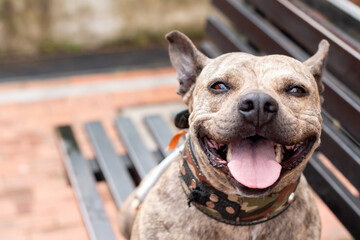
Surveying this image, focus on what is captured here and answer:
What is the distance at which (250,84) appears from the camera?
7.22 feet

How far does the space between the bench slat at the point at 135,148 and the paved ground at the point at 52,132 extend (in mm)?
801

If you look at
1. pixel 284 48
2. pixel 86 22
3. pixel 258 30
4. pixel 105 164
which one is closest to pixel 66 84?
pixel 86 22

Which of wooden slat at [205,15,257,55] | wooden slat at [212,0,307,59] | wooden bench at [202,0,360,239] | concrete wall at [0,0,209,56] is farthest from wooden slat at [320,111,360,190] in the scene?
concrete wall at [0,0,209,56]

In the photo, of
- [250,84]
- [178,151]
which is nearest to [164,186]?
[178,151]

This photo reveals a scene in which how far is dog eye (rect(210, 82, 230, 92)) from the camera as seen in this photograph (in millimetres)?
2270

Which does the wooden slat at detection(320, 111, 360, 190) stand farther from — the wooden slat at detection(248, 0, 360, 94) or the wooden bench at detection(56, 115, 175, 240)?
the wooden bench at detection(56, 115, 175, 240)

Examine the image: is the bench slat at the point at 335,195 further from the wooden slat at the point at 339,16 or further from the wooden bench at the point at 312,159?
the wooden slat at the point at 339,16

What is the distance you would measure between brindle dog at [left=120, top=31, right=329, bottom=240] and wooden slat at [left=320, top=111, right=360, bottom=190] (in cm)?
26

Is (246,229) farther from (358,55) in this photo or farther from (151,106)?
(151,106)

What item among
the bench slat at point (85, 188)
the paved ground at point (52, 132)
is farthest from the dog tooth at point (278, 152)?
the paved ground at point (52, 132)

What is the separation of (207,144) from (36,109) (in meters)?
3.57

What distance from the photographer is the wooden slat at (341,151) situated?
255 centimetres

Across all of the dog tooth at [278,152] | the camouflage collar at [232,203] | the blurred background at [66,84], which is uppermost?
the dog tooth at [278,152]

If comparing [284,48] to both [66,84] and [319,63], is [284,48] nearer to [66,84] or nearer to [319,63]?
[319,63]
